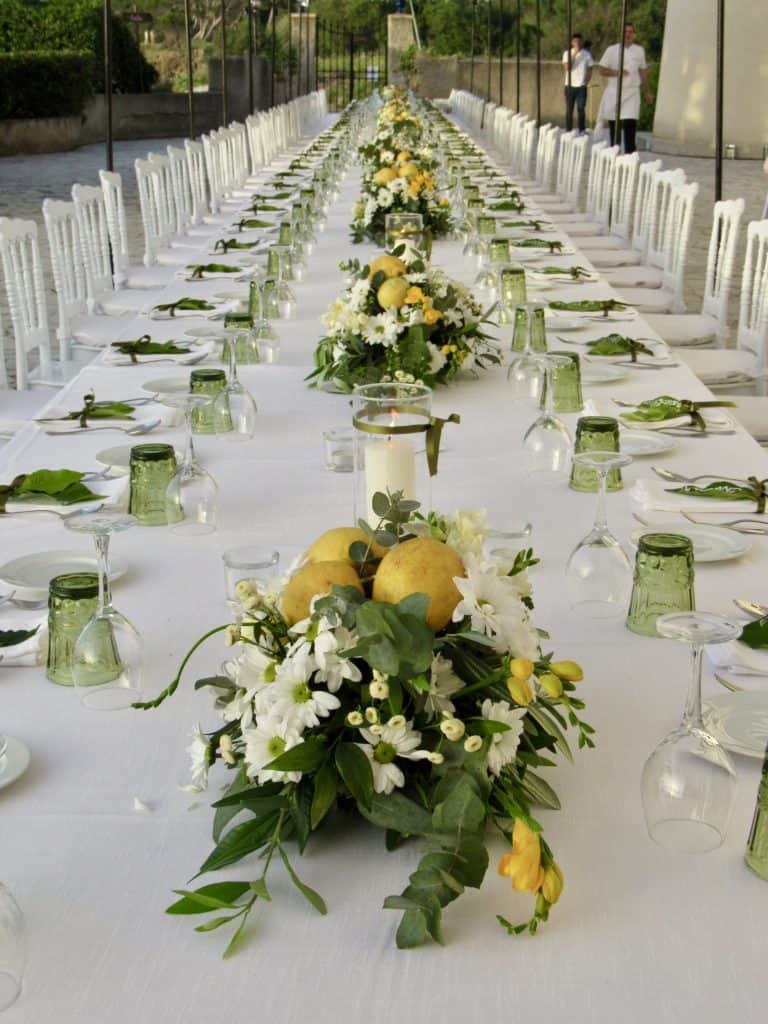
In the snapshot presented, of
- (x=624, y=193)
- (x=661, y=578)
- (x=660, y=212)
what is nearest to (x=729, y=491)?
(x=661, y=578)

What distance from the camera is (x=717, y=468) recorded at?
2770 mm

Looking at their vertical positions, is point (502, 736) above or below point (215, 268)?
above

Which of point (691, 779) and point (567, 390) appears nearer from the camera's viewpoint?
point (691, 779)

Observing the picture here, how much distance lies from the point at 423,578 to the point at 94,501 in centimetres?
130

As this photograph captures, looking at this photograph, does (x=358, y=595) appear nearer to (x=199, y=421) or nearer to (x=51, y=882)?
(x=51, y=882)

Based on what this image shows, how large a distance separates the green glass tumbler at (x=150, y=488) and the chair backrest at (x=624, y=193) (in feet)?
19.5

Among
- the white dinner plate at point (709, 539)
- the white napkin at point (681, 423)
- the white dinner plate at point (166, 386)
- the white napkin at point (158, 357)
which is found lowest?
the white napkin at point (158, 357)

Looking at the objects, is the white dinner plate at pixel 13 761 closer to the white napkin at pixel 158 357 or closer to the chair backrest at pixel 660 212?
the white napkin at pixel 158 357

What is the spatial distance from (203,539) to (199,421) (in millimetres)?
790

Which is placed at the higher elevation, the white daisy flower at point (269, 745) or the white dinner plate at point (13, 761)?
the white daisy flower at point (269, 745)

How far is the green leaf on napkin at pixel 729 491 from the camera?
252cm

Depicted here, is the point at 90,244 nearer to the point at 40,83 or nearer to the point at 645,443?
the point at 645,443

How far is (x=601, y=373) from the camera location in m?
3.61

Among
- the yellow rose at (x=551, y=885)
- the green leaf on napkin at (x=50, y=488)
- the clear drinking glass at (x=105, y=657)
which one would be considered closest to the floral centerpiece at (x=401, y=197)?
the green leaf on napkin at (x=50, y=488)
